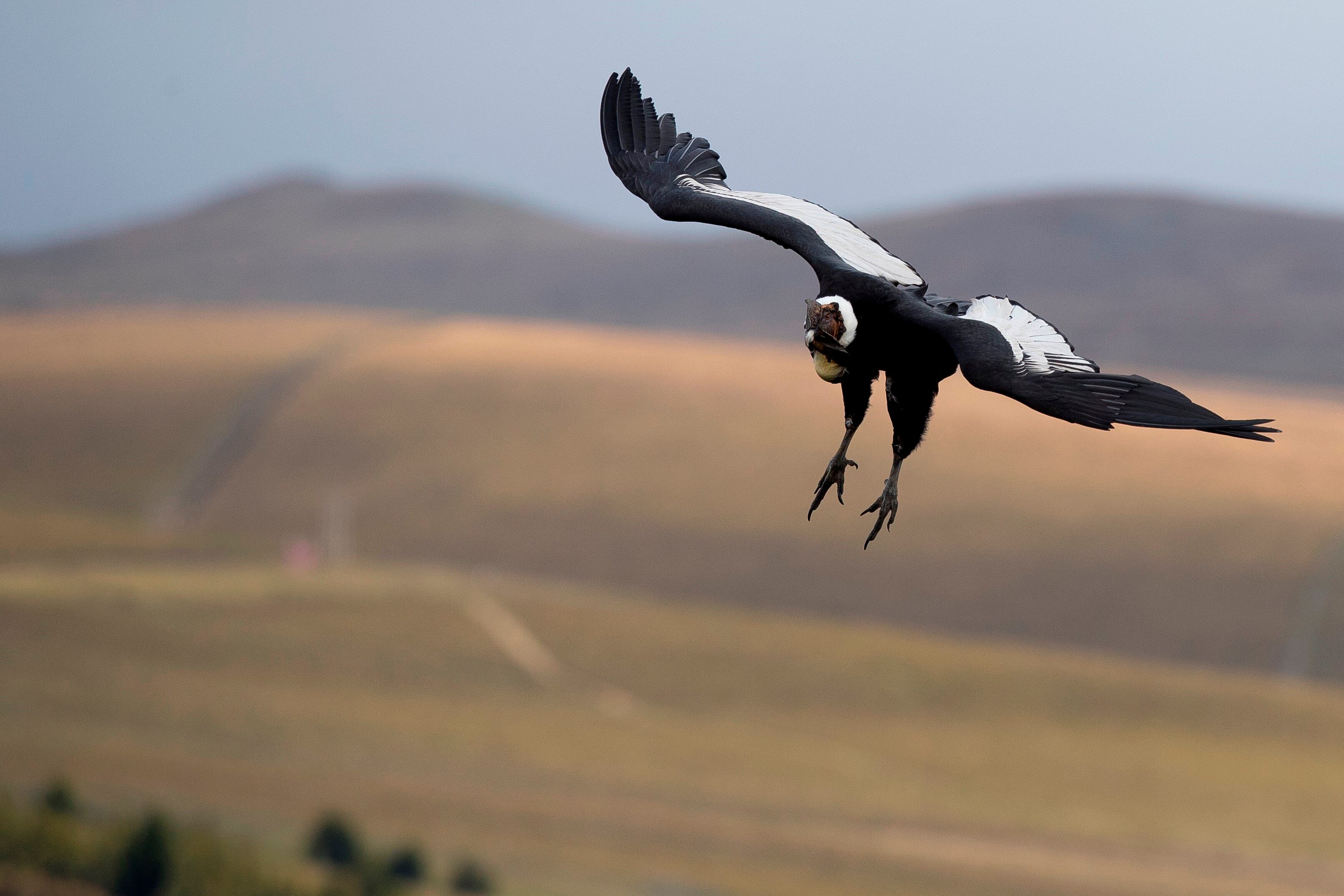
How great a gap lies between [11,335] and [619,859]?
11429 cm

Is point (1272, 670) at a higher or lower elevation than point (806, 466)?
lower

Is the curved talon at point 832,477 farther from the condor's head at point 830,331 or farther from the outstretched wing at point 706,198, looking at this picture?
the outstretched wing at point 706,198

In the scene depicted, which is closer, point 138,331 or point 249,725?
point 249,725

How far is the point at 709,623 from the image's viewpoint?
9031 centimetres

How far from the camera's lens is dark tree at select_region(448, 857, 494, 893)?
50875 mm

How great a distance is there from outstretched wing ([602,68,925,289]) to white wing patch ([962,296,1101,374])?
1.04ft

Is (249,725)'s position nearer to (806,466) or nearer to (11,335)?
(806,466)

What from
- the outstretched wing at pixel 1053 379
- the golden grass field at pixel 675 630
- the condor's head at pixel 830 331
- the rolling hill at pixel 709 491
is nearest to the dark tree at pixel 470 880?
the golden grass field at pixel 675 630

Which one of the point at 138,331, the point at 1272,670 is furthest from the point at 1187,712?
the point at 138,331

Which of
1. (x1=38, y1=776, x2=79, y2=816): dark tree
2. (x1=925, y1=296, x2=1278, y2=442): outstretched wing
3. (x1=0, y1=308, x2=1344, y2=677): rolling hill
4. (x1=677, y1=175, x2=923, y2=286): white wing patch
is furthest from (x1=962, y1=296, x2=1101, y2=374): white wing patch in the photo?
(x1=0, y1=308, x2=1344, y2=677): rolling hill

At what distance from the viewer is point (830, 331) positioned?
6227 millimetres

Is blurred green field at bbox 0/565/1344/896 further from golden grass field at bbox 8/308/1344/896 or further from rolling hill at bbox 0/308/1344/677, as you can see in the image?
rolling hill at bbox 0/308/1344/677

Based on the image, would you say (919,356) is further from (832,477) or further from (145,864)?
(145,864)

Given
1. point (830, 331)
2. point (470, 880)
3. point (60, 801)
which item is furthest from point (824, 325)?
point (60, 801)
